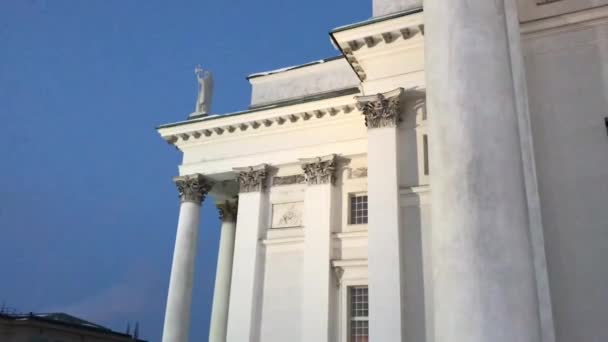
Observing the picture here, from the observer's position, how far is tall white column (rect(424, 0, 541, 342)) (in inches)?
164

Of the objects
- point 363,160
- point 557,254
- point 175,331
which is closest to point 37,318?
point 175,331

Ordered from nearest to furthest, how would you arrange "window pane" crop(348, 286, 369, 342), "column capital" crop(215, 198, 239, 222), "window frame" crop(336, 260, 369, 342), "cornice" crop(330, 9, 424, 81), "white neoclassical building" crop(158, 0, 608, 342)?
"white neoclassical building" crop(158, 0, 608, 342) → "cornice" crop(330, 9, 424, 81) → "window pane" crop(348, 286, 369, 342) → "window frame" crop(336, 260, 369, 342) → "column capital" crop(215, 198, 239, 222)

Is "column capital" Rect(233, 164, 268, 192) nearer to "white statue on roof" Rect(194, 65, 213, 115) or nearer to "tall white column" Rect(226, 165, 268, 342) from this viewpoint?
"tall white column" Rect(226, 165, 268, 342)

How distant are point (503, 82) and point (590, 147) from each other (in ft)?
12.1

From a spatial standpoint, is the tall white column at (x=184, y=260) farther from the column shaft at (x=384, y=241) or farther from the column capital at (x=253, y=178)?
the column shaft at (x=384, y=241)

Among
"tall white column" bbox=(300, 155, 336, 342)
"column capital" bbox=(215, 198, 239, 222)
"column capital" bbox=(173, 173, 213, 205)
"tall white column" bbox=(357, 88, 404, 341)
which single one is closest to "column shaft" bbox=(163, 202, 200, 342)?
"column capital" bbox=(173, 173, 213, 205)

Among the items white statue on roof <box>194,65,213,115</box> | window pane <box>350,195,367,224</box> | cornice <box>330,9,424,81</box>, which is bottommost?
window pane <box>350,195,367,224</box>

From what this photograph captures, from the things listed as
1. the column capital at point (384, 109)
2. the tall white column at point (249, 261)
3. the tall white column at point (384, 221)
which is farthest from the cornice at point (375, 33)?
the tall white column at point (249, 261)

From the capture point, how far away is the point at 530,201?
533cm

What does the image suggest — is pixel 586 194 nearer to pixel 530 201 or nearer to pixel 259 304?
pixel 530 201

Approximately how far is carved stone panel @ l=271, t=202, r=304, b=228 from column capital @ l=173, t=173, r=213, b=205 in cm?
→ 320

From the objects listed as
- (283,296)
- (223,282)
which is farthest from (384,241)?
(223,282)

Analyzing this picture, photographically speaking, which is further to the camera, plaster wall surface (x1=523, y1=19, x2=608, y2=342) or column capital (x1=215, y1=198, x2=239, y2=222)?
column capital (x1=215, y1=198, x2=239, y2=222)

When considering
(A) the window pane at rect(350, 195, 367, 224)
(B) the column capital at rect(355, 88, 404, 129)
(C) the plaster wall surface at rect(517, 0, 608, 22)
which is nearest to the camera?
(C) the plaster wall surface at rect(517, 0, 608, 22)
